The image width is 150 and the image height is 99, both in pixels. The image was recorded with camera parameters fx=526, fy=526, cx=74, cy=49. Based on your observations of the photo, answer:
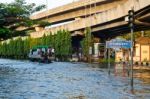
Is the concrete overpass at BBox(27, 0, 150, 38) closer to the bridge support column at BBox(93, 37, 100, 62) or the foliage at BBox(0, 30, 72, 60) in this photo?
the bridge support column at BBox(93, 37, 100, 62)

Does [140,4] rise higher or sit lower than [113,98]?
higher

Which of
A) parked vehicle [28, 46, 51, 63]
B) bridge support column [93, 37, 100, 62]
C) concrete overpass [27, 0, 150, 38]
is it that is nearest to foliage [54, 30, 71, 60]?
concrete overpass [27, 0, 150, 38]

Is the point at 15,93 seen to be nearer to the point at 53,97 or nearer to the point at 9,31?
the point at 53,97

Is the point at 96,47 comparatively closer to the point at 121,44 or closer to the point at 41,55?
the point at 41,55

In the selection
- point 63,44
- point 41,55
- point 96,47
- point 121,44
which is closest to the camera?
point 121,44

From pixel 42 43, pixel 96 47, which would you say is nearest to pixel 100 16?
pixel 96 47

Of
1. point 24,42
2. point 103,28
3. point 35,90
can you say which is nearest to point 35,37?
point 24,42

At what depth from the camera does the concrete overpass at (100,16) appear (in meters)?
63.3

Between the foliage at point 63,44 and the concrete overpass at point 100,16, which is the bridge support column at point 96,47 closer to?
the concrete overpass at point 100,16

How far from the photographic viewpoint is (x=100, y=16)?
7644cm

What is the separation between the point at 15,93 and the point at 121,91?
5.05m

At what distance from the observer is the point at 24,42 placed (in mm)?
106938

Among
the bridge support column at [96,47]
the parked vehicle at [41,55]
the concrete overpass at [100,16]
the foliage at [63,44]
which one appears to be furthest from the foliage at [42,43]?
the parked vehicle at [41,55]

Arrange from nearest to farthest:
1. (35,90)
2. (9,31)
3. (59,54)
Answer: (35,90), (9,31), (59,54)
